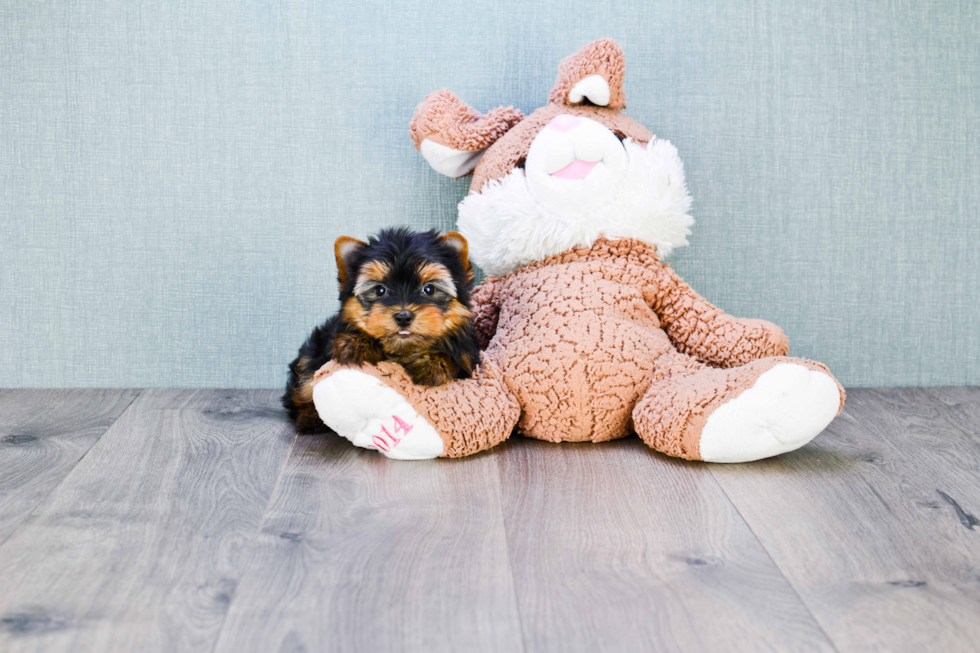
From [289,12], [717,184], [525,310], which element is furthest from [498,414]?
[289,12]

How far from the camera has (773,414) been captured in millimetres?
1290

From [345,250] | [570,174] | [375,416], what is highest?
[570,174]

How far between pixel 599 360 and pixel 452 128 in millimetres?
591

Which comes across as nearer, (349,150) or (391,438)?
(391,438)

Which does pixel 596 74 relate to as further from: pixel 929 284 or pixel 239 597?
pixel 239 597

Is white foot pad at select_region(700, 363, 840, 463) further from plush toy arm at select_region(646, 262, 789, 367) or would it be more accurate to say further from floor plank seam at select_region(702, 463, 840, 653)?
plush toy arm at select_region(646, 262, 789, 367)

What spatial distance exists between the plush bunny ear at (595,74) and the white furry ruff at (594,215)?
118 millimetres

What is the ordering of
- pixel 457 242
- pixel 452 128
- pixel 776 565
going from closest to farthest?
1. pixel 776 565
2. pixel 457 242
3. pixel 452 128

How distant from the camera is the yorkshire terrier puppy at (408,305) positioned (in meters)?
1.29

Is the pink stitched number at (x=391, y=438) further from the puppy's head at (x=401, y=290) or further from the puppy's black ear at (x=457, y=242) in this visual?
the puppy's black ear at (x=457, y=242)

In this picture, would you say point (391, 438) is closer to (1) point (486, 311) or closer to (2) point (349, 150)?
(1) point (486, 311)

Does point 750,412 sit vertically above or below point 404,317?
below

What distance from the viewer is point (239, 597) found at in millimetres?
901

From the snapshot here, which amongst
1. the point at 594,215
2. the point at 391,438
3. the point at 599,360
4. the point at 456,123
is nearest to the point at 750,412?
the point at 599,360
